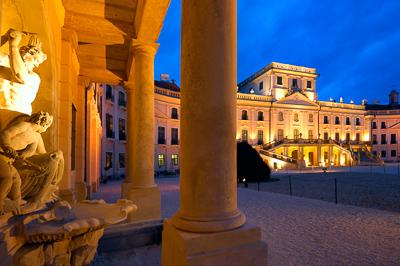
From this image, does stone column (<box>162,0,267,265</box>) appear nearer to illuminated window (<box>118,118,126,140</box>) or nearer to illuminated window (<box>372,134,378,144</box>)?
illuminated window (<box>118,118,126,140</box>)

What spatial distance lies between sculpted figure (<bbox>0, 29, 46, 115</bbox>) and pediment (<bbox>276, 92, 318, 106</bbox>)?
4422 centimetres

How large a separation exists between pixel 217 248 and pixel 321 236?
206 inches

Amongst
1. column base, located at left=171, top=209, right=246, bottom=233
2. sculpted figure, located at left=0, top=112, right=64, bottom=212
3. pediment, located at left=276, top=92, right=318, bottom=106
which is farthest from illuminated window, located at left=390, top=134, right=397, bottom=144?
sculpted figure, located at left=0, top=112, right=64, bottom=212

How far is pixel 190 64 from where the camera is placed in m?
2.62

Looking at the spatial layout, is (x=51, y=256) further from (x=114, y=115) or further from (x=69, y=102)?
(x=114, y=115)

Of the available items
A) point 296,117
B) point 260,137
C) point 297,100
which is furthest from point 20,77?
point 297,100

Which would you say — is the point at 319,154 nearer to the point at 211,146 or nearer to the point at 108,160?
the point at 108,160

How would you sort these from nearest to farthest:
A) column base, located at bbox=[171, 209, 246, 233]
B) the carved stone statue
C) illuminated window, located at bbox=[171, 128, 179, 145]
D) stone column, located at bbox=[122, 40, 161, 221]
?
column base, located at bbox=[171, 209, 246, 233] < the carved stone statue < stone column, located at bbox=[122, 40, 161, 221] < illuminated window, located at bbox=[171, 128, 179, 145]

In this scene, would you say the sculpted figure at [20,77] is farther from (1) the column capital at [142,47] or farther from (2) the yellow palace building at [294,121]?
(2) the yellow palace building at [294,121]

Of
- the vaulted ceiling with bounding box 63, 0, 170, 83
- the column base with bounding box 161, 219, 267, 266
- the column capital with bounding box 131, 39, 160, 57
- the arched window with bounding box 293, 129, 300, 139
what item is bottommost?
the column base with bounding box 161, 219, 267, 266

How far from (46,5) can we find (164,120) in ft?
94.6

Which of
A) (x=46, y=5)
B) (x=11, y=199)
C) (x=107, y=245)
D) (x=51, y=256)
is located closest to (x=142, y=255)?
(x=107, y=245)

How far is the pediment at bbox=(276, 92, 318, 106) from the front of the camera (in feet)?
146

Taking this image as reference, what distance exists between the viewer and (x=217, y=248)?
239 centimetres
